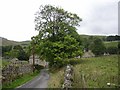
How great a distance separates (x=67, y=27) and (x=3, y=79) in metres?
21.2

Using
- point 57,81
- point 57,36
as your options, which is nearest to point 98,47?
point 57,36

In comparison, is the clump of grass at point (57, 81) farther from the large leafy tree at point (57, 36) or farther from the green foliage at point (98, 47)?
the green foliage at point (98, 47)

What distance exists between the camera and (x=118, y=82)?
63.3 ft

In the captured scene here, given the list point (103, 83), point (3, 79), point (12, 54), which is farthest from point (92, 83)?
point (12, 54)

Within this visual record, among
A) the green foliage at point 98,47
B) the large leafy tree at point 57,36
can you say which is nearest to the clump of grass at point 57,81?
the large leafy tree at point 57,36

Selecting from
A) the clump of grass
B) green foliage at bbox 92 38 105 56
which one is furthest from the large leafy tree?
green foliage at bbox 92 38 105 56

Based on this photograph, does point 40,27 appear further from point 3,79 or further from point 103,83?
point 103,83

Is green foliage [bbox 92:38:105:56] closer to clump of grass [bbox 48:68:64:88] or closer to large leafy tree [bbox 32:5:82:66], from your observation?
large leafy tree [bbox 32:5:82:66]

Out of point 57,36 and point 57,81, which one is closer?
point 57,81

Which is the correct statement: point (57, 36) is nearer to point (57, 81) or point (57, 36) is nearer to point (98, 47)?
point (57, 81)

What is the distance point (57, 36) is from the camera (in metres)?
52.9

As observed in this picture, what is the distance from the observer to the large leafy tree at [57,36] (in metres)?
49.3

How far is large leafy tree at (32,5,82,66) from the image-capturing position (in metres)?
49.3

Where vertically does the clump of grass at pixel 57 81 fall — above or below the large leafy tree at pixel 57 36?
below
